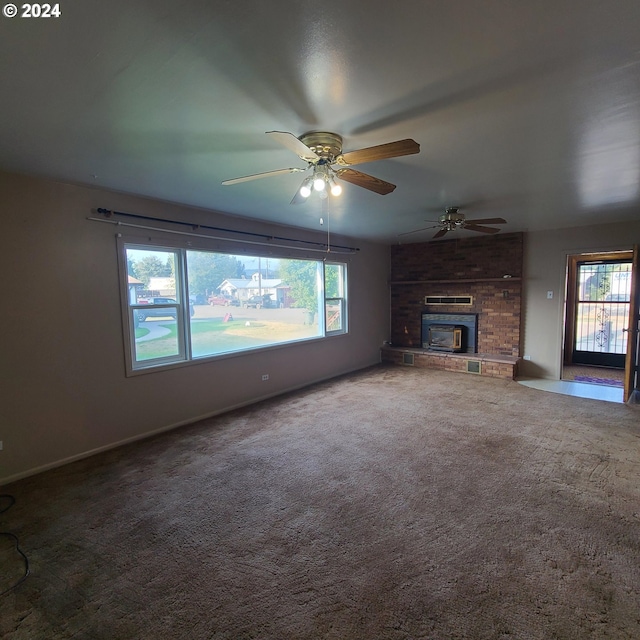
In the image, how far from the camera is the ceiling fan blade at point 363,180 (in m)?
2.31

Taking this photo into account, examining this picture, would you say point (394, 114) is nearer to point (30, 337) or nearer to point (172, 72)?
point (172, 72)

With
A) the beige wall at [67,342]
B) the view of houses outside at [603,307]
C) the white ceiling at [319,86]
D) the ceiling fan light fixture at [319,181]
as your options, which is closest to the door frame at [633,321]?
the view of houses outside at [603,307]

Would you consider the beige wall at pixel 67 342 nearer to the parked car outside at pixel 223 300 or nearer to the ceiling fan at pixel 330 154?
the parked car outside at pixel 223 300

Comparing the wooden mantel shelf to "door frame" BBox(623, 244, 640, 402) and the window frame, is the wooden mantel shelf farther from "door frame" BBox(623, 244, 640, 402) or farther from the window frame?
the window frame

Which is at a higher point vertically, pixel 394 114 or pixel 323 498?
pixel 394 114

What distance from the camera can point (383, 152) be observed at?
189cm

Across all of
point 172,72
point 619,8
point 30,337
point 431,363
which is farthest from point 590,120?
point 431,363

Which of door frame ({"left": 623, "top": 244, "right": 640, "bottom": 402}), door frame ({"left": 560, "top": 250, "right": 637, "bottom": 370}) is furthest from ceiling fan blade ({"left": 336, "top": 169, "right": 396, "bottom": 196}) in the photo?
door frame ({"left": 560, "top": 250, "right": 637, "bottom": 370})

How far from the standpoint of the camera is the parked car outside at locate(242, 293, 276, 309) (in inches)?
186

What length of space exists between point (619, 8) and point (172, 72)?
175 cm

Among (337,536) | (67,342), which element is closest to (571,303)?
(337,536)

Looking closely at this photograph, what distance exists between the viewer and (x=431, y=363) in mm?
6637

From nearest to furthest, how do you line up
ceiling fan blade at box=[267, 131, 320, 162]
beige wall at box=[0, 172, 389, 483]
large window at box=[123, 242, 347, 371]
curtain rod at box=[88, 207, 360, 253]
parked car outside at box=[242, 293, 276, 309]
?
ceiling fan blade at box=[267, 131, 320, 162], beige wall at box=[0, 172, 389, 483], curtain rod at box=[88, 207, 360, 253], large window at box=[123, 242, 347, 371], parked car outside at box=[242, 293, 276, 309]

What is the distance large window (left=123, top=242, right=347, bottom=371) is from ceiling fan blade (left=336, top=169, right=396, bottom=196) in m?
2.37
